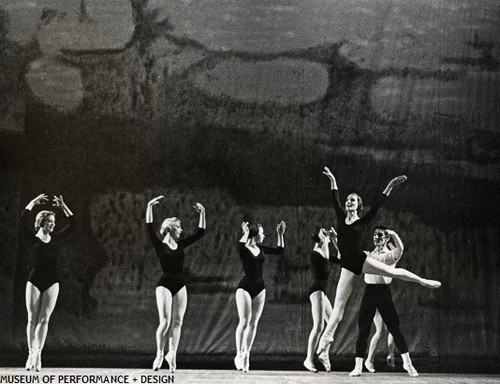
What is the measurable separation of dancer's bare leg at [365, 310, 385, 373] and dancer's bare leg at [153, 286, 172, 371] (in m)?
2.60

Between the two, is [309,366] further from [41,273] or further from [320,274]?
[41,273]

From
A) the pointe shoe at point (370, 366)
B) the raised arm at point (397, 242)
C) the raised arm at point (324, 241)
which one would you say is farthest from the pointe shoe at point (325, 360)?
the raised arm at point (397, 242)

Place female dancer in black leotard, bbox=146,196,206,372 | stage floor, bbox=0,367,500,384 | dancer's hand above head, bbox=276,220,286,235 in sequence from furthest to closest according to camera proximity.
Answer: dancer's hand above head, bbox=276,220,286,235
female dancer in black leotard, bbox=146,196,206,372
stage floor, bbox=0,367,500,384

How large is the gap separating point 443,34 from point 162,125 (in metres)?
3.99

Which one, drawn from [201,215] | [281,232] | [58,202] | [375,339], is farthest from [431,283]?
[58,202]

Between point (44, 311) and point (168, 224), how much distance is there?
6.40 feet

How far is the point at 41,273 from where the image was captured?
32.6ft

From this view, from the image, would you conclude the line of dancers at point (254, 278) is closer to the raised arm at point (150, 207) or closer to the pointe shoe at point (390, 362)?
the raised arm at point (150, 207)

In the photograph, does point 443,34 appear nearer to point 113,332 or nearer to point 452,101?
point 452,101

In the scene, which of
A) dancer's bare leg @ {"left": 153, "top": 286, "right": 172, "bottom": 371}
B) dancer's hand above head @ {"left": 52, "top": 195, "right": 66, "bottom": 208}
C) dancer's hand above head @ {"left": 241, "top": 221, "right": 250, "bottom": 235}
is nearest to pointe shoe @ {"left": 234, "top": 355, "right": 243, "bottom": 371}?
dancer's bare leg @ {"left": 153, "top": 286, "right": 172, "bottom": 371}

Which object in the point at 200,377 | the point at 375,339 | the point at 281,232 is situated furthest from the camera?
the point at 281,232

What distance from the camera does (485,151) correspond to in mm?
10305

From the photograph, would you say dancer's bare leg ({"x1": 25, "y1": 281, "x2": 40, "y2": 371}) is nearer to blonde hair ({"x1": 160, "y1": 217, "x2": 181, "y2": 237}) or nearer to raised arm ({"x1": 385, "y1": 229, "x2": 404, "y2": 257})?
blonde hair ({"x1": 160, "y1": 217, "x2": 181, "y2": 237})

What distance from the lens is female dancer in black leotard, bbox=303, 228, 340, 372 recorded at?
9906 mm
